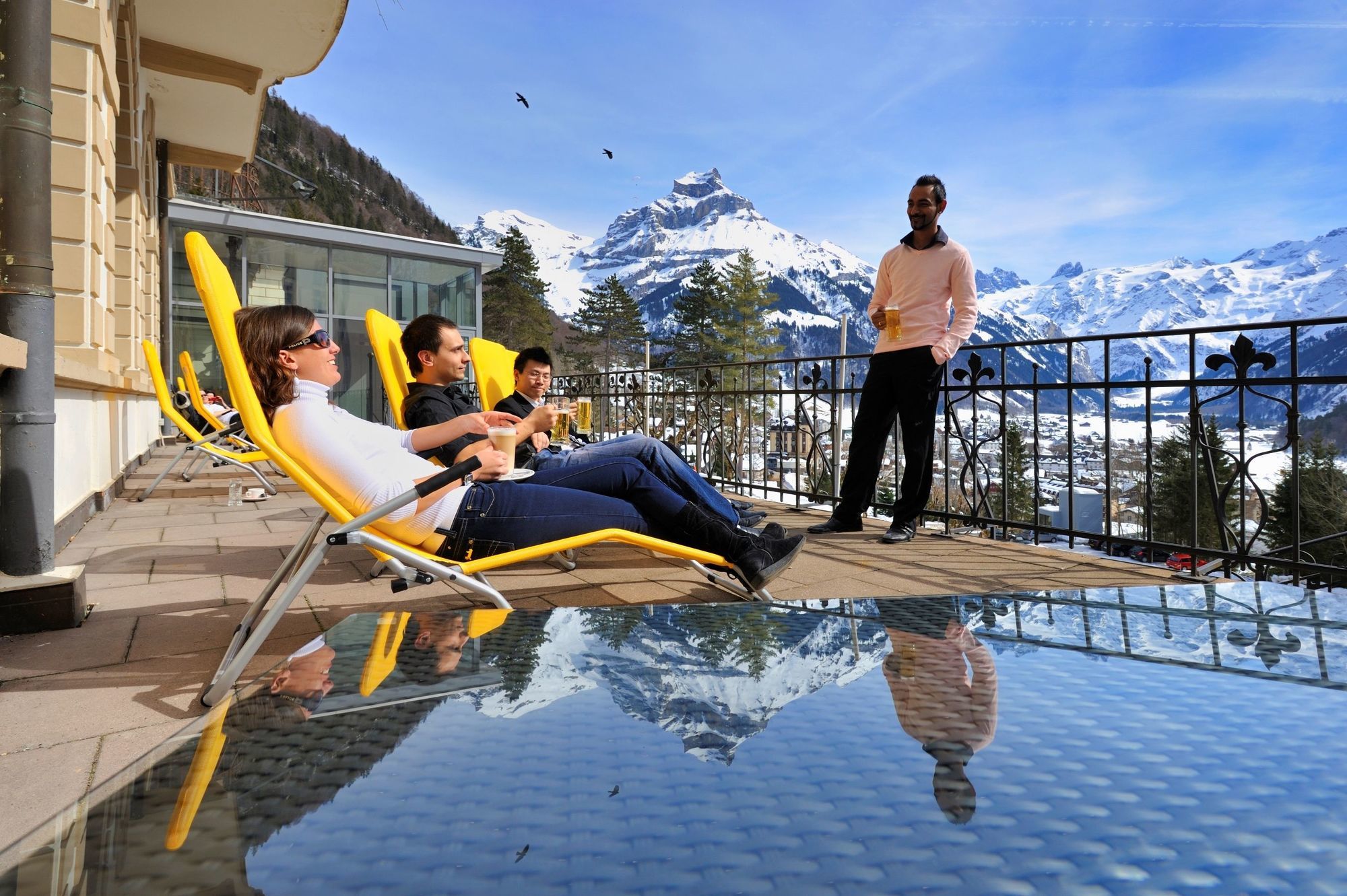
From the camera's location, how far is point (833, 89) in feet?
367

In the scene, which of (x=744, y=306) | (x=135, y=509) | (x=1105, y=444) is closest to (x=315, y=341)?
(x=1105, y=444)

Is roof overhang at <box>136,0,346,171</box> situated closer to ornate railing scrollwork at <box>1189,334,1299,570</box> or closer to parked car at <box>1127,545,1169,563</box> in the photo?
ornate railing scrollwork at <box>1189,334,1299,570</box>

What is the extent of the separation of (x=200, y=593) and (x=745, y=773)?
300cm

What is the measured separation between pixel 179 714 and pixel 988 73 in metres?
131

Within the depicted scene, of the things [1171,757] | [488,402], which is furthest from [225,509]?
[1171,757]

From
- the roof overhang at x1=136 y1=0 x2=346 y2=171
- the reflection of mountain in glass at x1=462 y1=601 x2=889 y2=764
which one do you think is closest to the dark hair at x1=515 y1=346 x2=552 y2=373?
the reflection of mountain in glass at x1=462 y1=601 x2=889 y2=764

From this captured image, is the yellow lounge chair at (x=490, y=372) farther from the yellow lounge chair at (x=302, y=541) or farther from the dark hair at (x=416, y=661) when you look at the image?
the dark hair at (x=416, y=661)

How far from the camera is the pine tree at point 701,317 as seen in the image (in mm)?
59688

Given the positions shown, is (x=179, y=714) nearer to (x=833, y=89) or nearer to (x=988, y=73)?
(x=833, y=89)

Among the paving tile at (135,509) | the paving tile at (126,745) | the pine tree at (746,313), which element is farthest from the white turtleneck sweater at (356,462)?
the pine tree at (746,313)

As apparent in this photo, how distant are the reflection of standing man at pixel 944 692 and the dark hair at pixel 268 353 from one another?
1726mm

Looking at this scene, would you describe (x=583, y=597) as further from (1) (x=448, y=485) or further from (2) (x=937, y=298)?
(2) (x=937, y=298)

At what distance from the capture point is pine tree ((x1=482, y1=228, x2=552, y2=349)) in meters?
52.3

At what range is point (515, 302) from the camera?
172 feet
